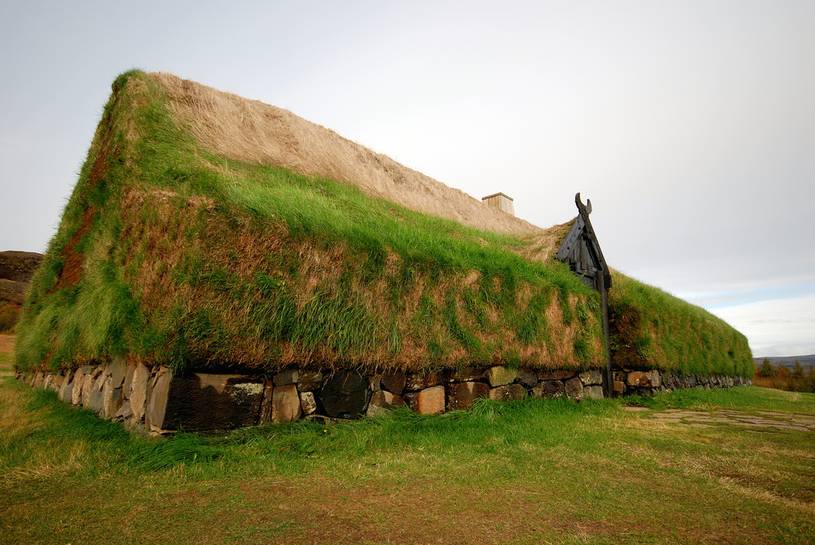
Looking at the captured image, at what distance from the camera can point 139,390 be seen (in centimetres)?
414

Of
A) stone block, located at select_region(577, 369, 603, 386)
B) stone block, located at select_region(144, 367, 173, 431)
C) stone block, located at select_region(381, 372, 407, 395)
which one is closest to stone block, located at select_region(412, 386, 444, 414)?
stone block, located at select_region(381, 372, 407, 395)

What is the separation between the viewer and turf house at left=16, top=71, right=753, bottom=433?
397 cm

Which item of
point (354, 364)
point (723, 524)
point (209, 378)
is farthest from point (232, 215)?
point (723, 524)

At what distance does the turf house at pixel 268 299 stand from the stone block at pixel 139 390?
33 millimetres

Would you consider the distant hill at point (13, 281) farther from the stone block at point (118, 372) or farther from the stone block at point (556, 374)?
the stone block at point (556, 374)

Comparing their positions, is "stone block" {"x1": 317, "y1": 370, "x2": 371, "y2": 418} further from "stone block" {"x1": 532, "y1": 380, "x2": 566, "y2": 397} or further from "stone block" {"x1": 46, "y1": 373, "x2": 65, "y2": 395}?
"stone block" {"x1": 46, "y1": 373, "x2": 65, "y2": 395}

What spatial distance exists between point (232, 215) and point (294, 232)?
66cm

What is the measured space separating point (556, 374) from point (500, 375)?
5.56ft

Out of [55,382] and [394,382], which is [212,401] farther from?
[55,382]

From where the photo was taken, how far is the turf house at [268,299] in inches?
156

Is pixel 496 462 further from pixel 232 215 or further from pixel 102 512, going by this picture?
pixel 232 215

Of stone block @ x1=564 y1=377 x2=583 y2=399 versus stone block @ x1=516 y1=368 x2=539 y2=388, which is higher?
stone block @ x1=516 y1=368 x2=539 y2=388

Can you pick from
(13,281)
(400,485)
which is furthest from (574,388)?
(13,281)

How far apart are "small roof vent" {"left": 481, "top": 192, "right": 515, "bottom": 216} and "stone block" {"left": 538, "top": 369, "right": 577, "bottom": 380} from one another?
12508 mm
